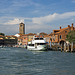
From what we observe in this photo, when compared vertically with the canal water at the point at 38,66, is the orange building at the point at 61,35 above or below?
above

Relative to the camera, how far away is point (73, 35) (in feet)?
244

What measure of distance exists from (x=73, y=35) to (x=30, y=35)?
A: 112143 mm

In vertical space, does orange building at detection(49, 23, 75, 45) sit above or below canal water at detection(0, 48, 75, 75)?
above

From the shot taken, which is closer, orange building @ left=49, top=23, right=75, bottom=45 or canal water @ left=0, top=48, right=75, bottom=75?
canal water @ left=0, top=48, right=75, bottom=75

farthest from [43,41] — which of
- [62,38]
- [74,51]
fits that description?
[62,38]

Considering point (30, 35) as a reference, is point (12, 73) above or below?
below

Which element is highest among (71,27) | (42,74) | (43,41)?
(71,27)

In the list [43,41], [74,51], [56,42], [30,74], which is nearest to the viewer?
[30,74]

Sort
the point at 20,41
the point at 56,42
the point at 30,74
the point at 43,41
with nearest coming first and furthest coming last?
the point at 30,74, the point at 43,41, the point at 56,42, the point at 20,41

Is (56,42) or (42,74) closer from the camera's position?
(42,74)

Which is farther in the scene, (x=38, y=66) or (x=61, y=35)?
(x=61, y=35)

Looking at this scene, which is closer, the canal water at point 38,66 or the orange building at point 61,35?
the canal water at point 38,66

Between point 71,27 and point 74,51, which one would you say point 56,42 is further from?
point 74,51

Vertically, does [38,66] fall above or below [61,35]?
below
